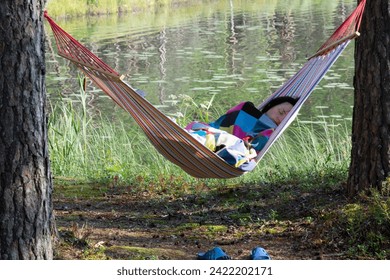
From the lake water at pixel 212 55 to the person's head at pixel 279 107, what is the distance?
3.30 feet

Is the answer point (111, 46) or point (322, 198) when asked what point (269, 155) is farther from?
point (111, 46)

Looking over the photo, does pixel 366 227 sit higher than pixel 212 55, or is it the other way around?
pixel 366 227

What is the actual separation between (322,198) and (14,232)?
160 cm

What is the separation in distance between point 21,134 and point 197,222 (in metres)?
1.22

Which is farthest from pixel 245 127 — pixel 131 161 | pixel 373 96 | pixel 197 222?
pixel 131 161

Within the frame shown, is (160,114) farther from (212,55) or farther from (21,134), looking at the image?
(212,55)

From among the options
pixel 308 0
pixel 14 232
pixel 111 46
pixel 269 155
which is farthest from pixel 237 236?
pixel 308 0

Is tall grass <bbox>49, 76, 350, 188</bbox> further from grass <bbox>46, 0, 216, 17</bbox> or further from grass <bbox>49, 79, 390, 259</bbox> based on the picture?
grass <bbox>46, 0, 216, 17</bbox>

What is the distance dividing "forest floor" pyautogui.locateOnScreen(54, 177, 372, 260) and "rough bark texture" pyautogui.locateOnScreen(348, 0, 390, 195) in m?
0.21

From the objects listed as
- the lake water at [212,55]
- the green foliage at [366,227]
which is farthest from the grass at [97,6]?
the green foliage at [366,227]

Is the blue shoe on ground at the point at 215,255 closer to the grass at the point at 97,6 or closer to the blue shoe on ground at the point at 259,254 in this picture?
the blue shoe on ground at the point at 259,254

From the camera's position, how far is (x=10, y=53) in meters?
2.33

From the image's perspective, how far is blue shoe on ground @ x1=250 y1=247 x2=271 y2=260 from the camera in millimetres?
2750

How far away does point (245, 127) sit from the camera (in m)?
3.74
